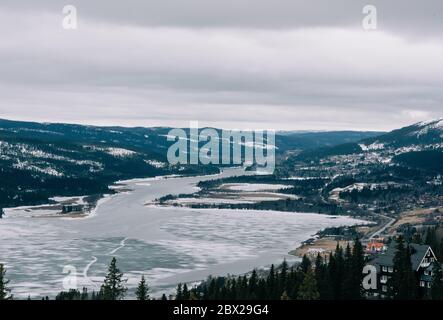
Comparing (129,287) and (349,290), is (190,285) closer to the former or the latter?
(129,287)

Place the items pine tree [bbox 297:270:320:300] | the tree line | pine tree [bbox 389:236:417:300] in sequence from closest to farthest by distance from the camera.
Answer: pine tree [bbox 297:270:320:300] → the tree line → pine tree [bbox 389:236:417:300]

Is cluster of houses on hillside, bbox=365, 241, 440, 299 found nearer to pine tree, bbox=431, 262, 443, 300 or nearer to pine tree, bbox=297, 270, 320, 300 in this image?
pine tree, bbox=431, 262, 443, 300

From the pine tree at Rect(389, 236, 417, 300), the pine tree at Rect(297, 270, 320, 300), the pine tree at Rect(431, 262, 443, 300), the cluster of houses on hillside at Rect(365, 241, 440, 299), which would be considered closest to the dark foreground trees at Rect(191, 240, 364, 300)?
the pine tree at Rect(297, 270, 320, 300)

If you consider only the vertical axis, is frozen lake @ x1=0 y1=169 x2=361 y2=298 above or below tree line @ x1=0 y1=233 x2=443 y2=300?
below

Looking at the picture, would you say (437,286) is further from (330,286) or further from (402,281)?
(330,286)

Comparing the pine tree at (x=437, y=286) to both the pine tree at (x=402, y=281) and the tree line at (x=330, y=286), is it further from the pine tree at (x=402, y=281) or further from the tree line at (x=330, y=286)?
the pine tree at (x=402, y=281)

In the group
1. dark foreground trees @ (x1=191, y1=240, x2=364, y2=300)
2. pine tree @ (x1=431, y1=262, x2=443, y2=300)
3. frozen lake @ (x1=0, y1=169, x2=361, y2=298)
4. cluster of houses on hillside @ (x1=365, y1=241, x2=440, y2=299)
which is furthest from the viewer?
frozen lake @ (x1=0, y1=169, x2=361, y2=298)

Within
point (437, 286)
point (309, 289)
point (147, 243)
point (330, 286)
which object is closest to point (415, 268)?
point (330, 286)

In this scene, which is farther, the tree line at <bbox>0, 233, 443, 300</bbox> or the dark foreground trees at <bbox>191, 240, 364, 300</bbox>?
the dark foreground trees at <bbox>191, 240, 364, 300</bbox>
